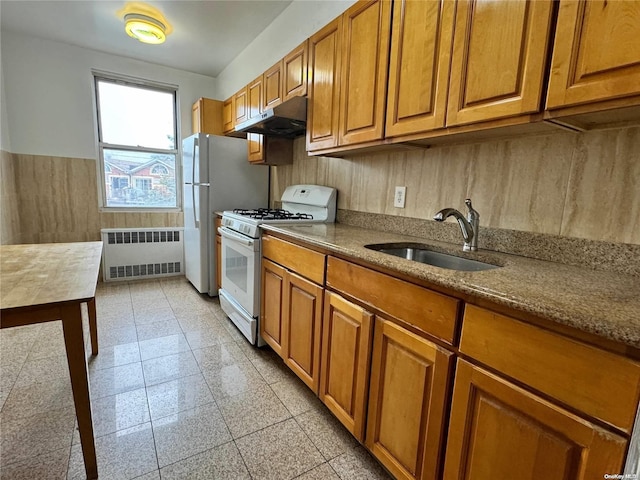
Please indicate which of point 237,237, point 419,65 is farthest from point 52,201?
point 419,65

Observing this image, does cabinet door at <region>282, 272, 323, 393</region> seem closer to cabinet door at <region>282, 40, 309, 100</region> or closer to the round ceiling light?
cabinet door at <region>282, 40, 309, 100</region>

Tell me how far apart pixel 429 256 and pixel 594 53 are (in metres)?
0.93

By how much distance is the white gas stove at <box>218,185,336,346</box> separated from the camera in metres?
2.12

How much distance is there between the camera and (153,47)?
324 cm

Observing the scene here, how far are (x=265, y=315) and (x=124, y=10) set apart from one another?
2.78 meters

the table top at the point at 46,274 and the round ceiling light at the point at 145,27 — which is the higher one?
the round ceiling light at the point at 145,27

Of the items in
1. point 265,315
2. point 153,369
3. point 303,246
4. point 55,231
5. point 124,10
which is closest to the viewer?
point 303,246

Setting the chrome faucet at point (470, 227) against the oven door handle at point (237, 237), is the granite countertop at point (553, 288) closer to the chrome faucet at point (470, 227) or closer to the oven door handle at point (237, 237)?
the chrome faucet at point (470, 227)

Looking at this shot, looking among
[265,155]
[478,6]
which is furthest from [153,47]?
[478,6]

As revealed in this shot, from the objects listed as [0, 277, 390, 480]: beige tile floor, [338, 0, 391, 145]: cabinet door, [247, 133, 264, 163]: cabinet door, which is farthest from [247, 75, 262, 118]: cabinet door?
[0, 277, 390, 480]: beige tile floor

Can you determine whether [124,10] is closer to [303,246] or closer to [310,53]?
[310,53]

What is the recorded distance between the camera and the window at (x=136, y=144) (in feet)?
11.7

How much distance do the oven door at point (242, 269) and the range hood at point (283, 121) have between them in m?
0.84

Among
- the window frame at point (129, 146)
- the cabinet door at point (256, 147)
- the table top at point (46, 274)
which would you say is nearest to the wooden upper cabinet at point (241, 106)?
the cabinet door at point (256, 147)
